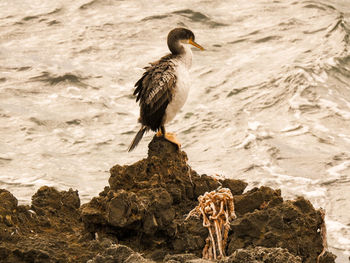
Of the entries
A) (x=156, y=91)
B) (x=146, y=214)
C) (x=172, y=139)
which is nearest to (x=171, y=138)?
(x=172, y=139)

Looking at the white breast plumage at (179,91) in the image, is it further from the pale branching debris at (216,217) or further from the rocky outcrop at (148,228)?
the pale branching debris at (216,217)

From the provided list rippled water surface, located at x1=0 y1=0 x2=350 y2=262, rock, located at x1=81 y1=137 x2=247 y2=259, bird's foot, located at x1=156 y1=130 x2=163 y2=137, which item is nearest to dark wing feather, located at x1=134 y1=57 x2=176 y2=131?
bird's foot, located at x1=156 y1=130 x2=163 y2=137

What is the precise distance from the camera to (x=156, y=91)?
877 cm

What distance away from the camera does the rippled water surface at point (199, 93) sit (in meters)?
14.6

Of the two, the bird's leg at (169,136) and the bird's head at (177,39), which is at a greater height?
the bird's head at (177,39)

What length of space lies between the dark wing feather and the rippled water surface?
136 inches

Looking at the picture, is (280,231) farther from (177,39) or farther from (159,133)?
(177,39)

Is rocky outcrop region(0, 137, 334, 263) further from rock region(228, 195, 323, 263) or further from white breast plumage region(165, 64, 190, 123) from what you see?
white breast plumage region(165, 64, 190, 123)

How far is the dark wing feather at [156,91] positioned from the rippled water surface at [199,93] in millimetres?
3465

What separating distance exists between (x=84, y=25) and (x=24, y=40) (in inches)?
76.7

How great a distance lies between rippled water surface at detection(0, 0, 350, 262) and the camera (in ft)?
48.0

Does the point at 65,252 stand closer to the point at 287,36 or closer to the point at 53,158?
the point at 53,158

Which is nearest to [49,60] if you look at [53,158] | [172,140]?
[53,158]

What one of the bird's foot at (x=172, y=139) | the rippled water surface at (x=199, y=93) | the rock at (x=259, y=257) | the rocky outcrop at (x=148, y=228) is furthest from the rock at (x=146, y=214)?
the rippled water surface at (x=199, y=93)
